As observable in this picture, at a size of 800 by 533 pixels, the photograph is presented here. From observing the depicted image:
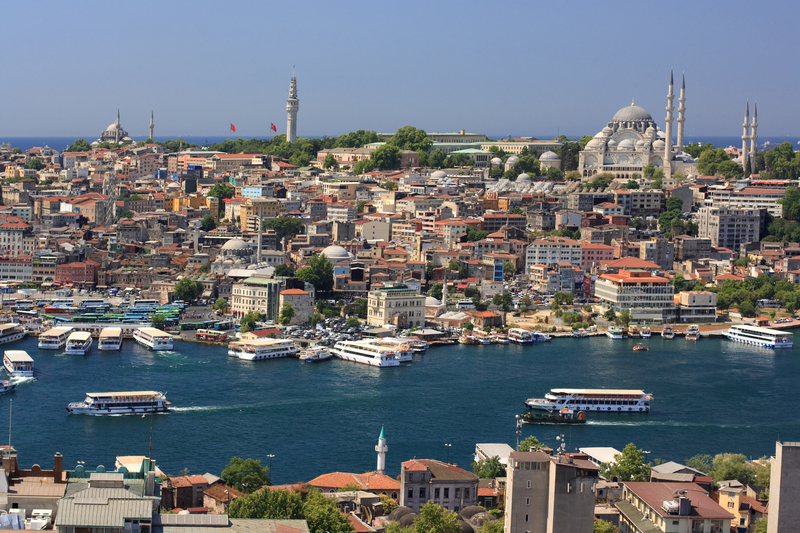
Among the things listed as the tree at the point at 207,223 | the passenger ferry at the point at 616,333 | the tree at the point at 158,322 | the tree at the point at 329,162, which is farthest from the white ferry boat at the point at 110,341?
the tree at the point at 329,162

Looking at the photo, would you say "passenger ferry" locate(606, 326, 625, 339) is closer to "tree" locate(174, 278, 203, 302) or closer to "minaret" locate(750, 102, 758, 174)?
"tree" locate(174, 278, 203, 302)

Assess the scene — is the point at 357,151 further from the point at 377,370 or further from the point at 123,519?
the point at 123,519

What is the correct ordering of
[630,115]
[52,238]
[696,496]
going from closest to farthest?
[696,496]
[52,238]
[630,115]

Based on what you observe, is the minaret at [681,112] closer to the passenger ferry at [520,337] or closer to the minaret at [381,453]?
the passenger ferry at [520,337]

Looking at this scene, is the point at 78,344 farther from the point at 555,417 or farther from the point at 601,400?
the point at 601,400

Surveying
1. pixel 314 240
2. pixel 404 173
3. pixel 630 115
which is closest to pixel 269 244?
pixel 314 240

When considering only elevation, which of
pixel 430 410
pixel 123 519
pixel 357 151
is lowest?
pixel 430 410

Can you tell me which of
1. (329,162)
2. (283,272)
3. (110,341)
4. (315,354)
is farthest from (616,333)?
(329,162)
